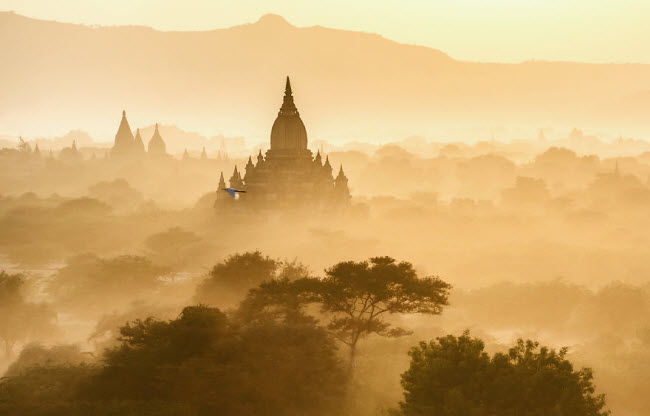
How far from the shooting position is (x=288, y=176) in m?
75.4

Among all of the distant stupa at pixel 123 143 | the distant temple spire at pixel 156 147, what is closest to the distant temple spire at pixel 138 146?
the distant stupa at pixel 123 143

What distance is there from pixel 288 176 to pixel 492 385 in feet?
176

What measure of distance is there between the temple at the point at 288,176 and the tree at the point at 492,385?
2024 inches

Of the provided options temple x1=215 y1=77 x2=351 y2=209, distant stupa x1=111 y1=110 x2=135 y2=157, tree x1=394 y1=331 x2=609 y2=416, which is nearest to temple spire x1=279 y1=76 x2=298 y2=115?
temple x1=215 y1=77 x2=351 y2=209

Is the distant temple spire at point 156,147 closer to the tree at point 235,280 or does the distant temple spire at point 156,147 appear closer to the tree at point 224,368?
the tree at point 235,280

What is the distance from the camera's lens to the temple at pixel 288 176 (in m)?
75.4

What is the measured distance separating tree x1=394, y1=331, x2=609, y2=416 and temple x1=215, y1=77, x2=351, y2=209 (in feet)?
169

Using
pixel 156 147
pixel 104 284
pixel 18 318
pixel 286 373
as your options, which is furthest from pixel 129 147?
pixel 286 373

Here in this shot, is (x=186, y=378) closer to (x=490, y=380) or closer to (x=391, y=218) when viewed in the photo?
(x=490, y=380)

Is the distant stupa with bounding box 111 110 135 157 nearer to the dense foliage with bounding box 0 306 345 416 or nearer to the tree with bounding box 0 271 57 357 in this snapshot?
the tree with bounding box 0 271 57 357

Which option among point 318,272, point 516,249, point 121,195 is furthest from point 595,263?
point 121,195

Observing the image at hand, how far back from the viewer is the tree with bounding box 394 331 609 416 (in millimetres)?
22859

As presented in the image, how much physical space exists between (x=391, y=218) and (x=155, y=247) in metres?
30.4

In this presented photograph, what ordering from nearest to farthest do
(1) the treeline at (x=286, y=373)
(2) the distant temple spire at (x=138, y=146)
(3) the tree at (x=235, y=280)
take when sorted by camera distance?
1. (1) the treeline at (x=286, y=373)
2. (3) the tree at (x=235, y=280)
3. (2) the distant temple spire at (x=138, y=146)
